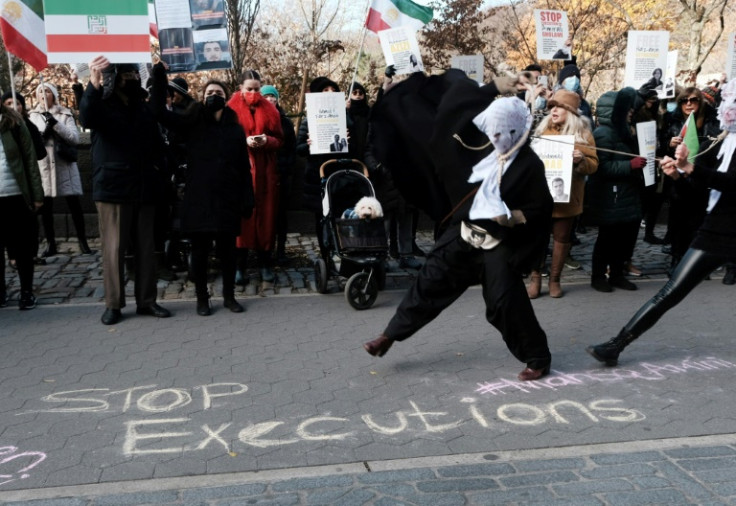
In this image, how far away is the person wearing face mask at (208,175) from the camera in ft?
20.2

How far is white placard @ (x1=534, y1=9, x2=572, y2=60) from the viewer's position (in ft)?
30.9

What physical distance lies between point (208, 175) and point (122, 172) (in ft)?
2.29

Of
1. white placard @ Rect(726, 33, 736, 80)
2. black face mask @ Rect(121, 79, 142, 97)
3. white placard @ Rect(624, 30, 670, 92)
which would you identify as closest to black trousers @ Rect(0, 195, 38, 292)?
black face mask @ Rect(121, 79, 142, 97)

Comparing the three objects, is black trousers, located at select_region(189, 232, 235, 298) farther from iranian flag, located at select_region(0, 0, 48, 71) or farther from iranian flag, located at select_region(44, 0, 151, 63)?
iranian flag, located at select_region(0, 0, 48, 71)

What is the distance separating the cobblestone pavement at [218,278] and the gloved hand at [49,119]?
5.11 feet

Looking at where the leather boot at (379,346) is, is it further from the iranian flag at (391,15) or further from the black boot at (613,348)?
the iranian flag at (391,15)

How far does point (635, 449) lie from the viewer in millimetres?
3715

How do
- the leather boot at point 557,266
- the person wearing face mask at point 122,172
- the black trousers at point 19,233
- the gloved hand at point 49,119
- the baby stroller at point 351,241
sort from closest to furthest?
the person wearing face mask at point 122,172
the black trousers at point 19,233
the baby stroller at point 351,241
the leather boot at point 557,266
the gloved hand at point 49,119

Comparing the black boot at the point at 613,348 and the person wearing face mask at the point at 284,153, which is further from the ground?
the person wearing face mask at the point at 284,153

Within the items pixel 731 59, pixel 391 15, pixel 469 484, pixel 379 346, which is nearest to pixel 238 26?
pixel 391 15

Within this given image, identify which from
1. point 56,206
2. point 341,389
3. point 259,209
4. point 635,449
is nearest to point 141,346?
point 341,389

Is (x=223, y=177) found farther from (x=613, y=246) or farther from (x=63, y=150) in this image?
(x=613, y=246)

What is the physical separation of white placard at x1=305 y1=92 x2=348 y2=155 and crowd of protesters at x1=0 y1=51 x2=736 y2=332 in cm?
25

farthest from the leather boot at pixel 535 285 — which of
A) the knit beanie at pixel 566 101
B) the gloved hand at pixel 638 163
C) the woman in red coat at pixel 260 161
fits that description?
the woman in red coat at pixel 260 161
